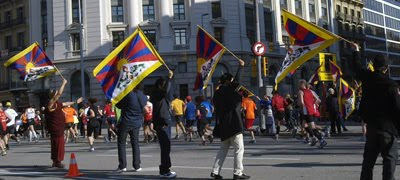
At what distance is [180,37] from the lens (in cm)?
4959

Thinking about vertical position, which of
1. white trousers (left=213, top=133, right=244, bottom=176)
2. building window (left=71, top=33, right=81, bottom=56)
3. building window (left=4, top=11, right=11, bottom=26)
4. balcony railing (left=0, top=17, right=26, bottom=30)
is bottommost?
white trousers (left=213, top=133, right=244, bottom=176)

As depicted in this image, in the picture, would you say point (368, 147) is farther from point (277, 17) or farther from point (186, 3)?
point (277, 17)

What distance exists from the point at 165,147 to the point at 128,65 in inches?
90.9

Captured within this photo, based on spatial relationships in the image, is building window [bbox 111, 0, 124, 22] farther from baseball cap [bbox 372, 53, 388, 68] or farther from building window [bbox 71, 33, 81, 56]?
baseball cap [bbox 372, 53, 388, 68]

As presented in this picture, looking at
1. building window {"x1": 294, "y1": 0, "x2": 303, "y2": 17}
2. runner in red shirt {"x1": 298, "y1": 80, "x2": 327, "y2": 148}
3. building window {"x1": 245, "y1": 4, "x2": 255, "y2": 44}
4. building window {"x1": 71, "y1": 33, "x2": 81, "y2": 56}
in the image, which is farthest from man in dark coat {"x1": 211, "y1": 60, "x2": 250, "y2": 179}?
building window {"x1": 294, "y1": 0, "x2": 303, "y2": 17}

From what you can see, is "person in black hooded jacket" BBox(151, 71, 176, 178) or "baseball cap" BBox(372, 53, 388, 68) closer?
"baseball cap" BBox(372, 53, 388, 68)

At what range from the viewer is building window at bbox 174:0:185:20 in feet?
165

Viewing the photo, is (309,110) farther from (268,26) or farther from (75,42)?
(268,26)

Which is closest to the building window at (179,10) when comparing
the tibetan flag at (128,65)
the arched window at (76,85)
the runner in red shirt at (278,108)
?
the arched window at (76,85)

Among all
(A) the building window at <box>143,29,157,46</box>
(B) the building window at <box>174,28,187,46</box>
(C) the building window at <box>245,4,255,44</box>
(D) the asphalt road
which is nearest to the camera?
(D) the asphalt road

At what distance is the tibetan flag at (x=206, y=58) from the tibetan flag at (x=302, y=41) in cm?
183

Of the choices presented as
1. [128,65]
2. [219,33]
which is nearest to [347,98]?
[128,65]

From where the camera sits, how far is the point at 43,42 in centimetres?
5328

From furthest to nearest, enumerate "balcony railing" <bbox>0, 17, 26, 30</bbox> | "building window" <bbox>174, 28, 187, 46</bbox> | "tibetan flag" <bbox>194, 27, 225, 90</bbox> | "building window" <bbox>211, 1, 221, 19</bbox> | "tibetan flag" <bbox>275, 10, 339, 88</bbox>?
"balcony railing" <bbox>0, 17, 26, 30</bbox> < "building window" <bbox>211, 1, 221, 19</bbox> < "building window" <bbox>174, 28, 187, 46</bbox> < "tibetan flag" <bbox>194, 27, 225, 90</bbox> < "tibetan flag" <bbox>275, 10, 339, 88</bbox>
